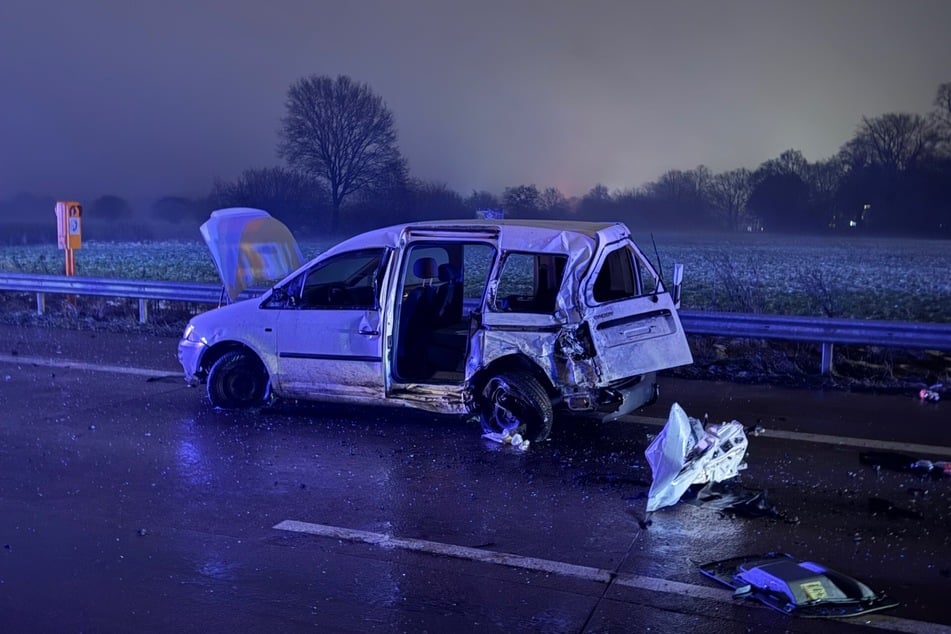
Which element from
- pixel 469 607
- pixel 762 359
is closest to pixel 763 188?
pixel 762 359

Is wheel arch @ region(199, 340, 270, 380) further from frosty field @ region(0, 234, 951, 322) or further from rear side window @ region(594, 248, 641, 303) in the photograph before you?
frosty field @ region(0, 234, 951, 322)

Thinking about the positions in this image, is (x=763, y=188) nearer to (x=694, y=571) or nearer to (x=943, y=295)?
(x=943, y=295)

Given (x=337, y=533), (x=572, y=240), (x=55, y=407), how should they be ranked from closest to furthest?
(x=337, y=533)
(x=572, y=240)
(x=55, y=407)

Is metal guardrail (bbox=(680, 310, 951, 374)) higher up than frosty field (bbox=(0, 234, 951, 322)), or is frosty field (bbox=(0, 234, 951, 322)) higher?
frosty field (bbox=(0, 234, 951, 322))

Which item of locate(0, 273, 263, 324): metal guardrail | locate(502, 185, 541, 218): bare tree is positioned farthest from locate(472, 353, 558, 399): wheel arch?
locate(502, 185, 541, 218): bare tree

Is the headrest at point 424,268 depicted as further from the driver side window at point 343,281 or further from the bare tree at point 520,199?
the bare tree at point 520,199

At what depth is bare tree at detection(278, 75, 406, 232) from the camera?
2041 centimetres

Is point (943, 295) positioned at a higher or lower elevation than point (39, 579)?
higher

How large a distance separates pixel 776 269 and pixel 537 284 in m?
12.0

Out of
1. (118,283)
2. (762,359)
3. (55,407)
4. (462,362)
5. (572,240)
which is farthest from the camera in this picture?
(118,283)

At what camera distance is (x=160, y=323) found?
14758mm

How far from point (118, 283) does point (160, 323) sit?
3.03 feet

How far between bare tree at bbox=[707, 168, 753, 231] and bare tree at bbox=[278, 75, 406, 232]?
7.20 meters

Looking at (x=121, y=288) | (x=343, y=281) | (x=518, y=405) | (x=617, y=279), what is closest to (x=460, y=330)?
(x=343, y=281)
